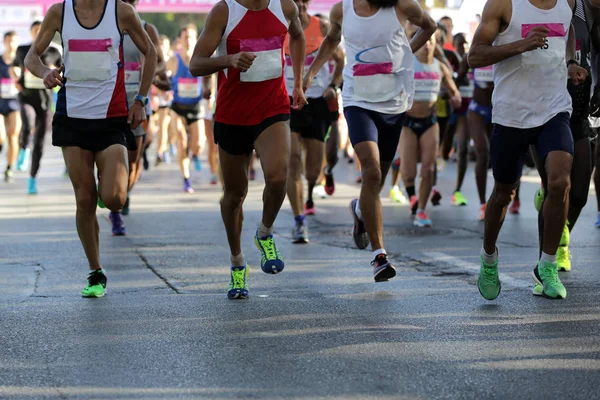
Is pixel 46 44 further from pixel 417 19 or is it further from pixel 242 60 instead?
pixel 417 19

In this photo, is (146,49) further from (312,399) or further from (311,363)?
(312,399)

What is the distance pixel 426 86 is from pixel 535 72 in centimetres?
540

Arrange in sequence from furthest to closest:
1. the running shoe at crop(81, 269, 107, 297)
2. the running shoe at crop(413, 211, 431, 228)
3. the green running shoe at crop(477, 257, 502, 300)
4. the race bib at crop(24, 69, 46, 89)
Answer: the race bib at crop(24, 69, 46, 89)
the running shoe at crop(413, 211, 431, 228)
the running shoe at crop(81, 269, 107, 297)
the green running shoe at crop(477, 257, 502, 300)

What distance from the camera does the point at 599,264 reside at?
866 centimetres

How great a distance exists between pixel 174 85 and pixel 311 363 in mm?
11631

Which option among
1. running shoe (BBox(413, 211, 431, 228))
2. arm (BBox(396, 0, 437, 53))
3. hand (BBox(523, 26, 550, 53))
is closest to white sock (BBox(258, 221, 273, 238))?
arm (BBox(396, 0, 437, 53))

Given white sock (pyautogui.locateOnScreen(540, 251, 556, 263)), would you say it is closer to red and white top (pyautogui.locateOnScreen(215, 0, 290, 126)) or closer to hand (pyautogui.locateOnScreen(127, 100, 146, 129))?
red and white top (pyautogui.locateOnScreen(215, 0, 290, 126))

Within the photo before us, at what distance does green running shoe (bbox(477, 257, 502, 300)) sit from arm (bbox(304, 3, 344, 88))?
210 centimetres

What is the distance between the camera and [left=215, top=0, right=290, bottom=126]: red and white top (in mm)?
7094

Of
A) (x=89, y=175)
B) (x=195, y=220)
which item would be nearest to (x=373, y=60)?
(x=89, y=175)

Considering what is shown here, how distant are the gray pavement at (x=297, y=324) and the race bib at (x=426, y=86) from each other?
5.33ft

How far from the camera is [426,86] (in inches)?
484

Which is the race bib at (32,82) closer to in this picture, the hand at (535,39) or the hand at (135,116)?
the hand at (135,116)

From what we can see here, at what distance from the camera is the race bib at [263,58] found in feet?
23.3
